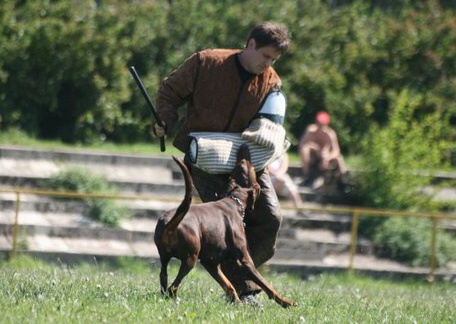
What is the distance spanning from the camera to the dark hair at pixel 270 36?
7.91 meters

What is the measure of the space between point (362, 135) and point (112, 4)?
16.4 feet

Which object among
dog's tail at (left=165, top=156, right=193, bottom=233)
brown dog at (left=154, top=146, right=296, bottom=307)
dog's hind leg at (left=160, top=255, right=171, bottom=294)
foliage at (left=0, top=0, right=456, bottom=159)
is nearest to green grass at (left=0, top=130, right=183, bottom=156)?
foliage at (left=0, top=0, right=456, bottom=159)

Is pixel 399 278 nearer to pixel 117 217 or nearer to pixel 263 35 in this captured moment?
pixel 117 217

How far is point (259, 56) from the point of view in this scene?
801cm

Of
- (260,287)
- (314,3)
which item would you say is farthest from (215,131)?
(314,3)

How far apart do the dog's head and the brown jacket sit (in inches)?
8.6

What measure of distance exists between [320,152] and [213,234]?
11026 millimetres

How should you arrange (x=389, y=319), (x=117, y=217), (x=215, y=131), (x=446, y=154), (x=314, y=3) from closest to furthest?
1. (x=389, y=319)
2. (x=215, y=131)
3. (x=117, y=217)
4. (x=446, y=154)
5. (x=314, y=3)

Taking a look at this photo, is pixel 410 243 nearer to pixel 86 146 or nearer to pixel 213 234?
pixel 86 146

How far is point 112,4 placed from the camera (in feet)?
66.2

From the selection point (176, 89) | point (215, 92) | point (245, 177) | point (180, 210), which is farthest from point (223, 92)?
point (180, 210)

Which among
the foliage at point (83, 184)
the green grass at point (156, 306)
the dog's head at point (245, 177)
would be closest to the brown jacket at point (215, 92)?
the dog's head at point (245, 177)

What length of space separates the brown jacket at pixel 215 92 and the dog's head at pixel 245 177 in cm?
22

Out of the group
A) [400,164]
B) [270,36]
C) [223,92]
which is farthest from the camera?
[400,164]
